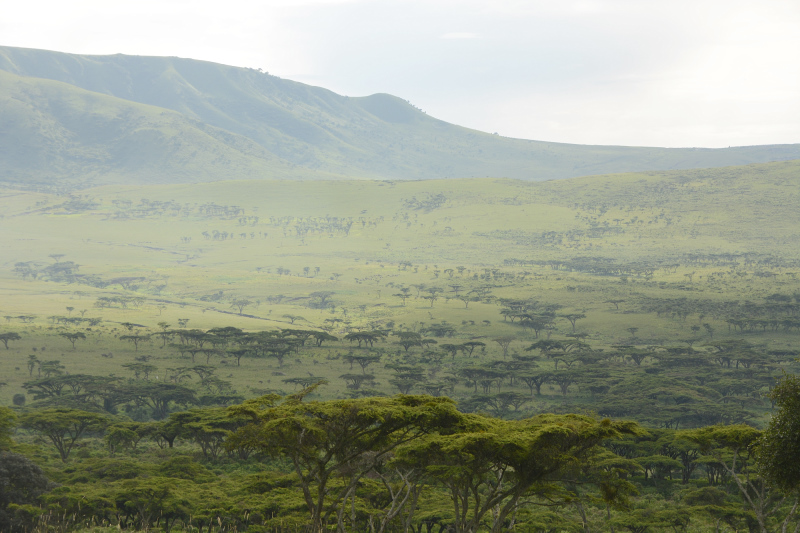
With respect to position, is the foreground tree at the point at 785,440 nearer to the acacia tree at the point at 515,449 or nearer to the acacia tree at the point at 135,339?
the acacia tree at the point at 515,449

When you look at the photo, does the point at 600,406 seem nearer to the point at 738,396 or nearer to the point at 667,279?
the point at 738,396

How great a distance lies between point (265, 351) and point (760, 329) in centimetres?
6876

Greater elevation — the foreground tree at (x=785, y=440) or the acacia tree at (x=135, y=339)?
the foreground tree at (x=785, y=440)

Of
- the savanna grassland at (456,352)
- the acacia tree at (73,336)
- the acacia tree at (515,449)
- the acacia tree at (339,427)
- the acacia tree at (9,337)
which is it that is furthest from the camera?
the acacia tree at (73,336)

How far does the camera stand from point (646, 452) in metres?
40.8

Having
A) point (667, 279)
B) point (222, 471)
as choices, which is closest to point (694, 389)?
point (222, 471)

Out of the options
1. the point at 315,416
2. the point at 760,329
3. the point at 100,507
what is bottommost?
the point at 760,329

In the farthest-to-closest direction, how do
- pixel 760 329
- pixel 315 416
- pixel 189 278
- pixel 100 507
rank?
pixel 189 278
pixel 760 329
pixel 100 507
pixel 315 416

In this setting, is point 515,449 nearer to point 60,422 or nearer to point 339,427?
point 339,427

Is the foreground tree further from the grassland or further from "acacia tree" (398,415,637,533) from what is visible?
the grassland

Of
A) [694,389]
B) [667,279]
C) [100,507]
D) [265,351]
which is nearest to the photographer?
[100,507]

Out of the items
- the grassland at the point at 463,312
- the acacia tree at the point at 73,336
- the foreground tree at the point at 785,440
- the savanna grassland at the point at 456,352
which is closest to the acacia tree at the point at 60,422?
the savanna grassland at the point at 456,352

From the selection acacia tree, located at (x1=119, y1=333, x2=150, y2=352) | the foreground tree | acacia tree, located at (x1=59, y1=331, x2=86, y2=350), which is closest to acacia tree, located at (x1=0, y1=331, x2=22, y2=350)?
acacia tree, located at (x1=59, y1=331, x2=86, y2=350)

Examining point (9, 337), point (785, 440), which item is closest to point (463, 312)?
point (9, 337)
